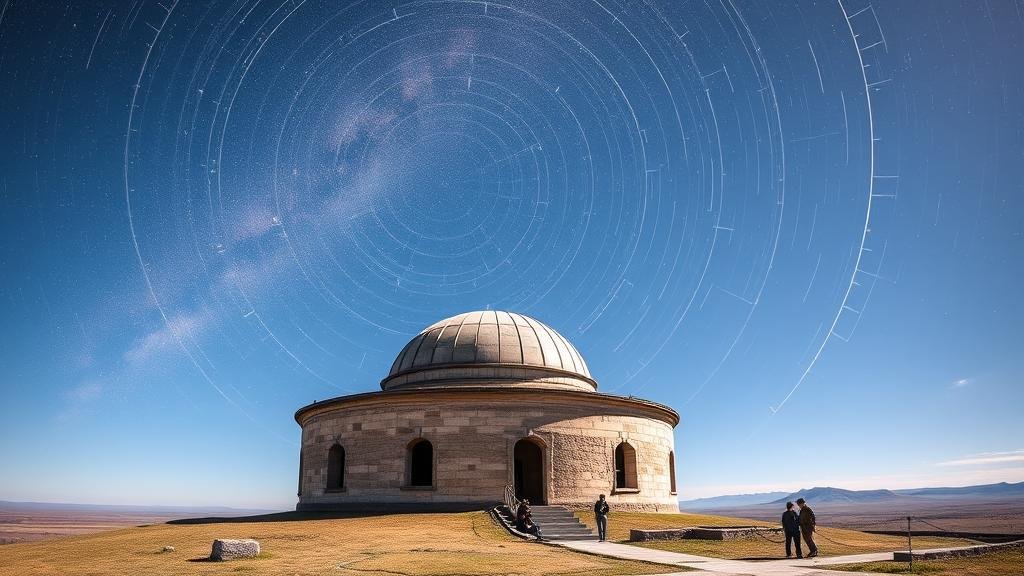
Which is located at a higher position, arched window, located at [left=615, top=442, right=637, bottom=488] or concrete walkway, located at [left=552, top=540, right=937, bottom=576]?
arched window, located at [left=615, top=442, right=637, bottom=488]

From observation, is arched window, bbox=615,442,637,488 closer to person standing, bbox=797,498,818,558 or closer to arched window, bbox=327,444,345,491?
arched window, bbox=327,444,345,491

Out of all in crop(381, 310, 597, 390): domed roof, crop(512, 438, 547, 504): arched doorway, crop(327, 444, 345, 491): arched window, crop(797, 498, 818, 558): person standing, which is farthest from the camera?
crop(381, 310, 597, 390): domed roof

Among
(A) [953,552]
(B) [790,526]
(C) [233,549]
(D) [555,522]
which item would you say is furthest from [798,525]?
(C) [233,549]

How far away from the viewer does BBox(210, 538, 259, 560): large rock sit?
45.5 ft

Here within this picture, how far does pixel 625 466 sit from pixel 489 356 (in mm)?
→ 7394

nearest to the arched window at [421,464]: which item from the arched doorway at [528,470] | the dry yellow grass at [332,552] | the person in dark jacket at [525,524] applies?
the arched doorway at [528,470]

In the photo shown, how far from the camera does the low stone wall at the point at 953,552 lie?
13047 mm

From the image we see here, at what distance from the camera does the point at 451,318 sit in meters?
33.0

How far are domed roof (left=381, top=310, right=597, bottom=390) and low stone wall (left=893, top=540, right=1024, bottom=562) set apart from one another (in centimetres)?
1660

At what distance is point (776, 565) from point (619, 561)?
9.81 ft

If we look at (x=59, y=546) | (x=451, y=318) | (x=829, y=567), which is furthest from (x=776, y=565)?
(x=451, y=318)

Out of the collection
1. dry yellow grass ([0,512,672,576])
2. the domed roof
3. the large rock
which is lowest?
dry yellow grass ([0,512,672,576])

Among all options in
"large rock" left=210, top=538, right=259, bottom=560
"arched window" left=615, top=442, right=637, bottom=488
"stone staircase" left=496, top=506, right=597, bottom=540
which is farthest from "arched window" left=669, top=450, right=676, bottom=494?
"large rock" left=210, top=538, right=259, bottom=560

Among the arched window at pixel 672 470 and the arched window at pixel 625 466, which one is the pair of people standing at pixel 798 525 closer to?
the arched window at pixel 625 466
